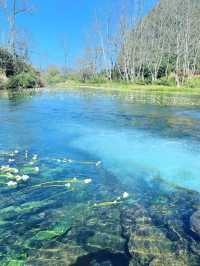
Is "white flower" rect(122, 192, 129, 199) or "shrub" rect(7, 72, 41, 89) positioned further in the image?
"shrub" rect(7, 72, 41, 89)

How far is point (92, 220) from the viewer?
137 inches

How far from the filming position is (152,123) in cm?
1078

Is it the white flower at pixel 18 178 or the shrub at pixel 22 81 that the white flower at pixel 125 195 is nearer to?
the white flower at pixel 18 178

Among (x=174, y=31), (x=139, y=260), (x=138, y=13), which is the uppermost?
(x=138, y=13)

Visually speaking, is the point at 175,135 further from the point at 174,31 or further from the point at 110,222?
the point at 174,31

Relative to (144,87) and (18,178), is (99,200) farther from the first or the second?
(144,87)

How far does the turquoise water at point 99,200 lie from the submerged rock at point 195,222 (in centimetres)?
4

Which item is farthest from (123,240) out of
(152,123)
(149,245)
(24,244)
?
(152,123)

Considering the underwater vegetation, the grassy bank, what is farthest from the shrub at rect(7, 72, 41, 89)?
the underwater vegetation

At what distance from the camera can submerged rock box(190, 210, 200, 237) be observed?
3.24 meters

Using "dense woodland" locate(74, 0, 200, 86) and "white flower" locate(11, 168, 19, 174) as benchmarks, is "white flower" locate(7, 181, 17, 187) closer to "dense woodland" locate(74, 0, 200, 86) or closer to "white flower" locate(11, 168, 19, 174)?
"white flower" locate(11, 168, 19, 174)

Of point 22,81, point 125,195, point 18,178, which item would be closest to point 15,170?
point 18,178

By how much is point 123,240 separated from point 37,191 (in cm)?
A: 169

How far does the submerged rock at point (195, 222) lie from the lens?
324cm
